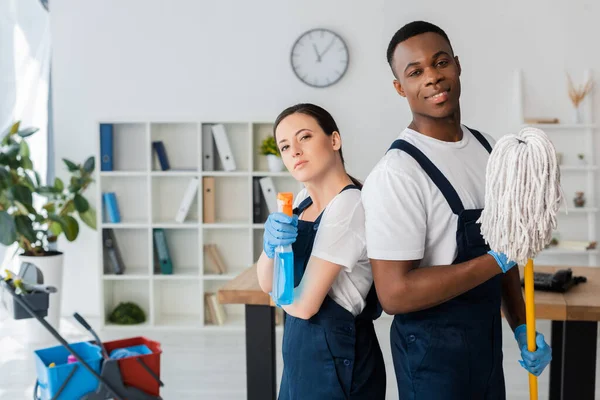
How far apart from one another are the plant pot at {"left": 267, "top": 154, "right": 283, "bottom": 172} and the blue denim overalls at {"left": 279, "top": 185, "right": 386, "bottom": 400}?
3273 millimetres

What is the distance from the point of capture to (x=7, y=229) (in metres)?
4.42

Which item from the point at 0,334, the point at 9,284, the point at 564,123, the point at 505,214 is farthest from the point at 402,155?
the point at 0,334

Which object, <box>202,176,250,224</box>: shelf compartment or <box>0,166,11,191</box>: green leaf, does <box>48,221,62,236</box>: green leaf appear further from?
<box>202,176,250,224</box>: shelf compartment

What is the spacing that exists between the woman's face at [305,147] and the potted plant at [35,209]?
10.9 feet

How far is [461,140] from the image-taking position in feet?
4.99

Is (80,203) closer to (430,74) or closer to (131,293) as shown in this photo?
(131,293)

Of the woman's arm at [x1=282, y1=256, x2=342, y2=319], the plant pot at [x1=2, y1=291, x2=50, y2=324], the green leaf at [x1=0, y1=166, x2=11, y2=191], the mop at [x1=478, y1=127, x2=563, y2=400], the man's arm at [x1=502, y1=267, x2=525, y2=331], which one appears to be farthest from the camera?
the green leaf at [x1=0, y1=166, x2=11, y2=191]

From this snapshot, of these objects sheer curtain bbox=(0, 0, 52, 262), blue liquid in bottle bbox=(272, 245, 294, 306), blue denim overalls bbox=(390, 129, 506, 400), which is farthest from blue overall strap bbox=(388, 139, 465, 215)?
sheer curtain bbox=(0, 0, 52, 262)

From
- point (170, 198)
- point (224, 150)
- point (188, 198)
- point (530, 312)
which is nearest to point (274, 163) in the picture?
point (224, 150)

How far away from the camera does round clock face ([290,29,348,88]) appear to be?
5012 millimetres

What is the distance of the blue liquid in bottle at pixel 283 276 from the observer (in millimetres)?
1480

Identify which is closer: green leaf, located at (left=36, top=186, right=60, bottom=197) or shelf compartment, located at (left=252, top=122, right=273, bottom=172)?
green leaf, located at (left=36, top=186, right=60, bottom=197)

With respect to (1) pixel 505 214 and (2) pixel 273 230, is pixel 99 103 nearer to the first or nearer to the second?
(2) pixel 273 230

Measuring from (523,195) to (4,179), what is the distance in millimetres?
3853
